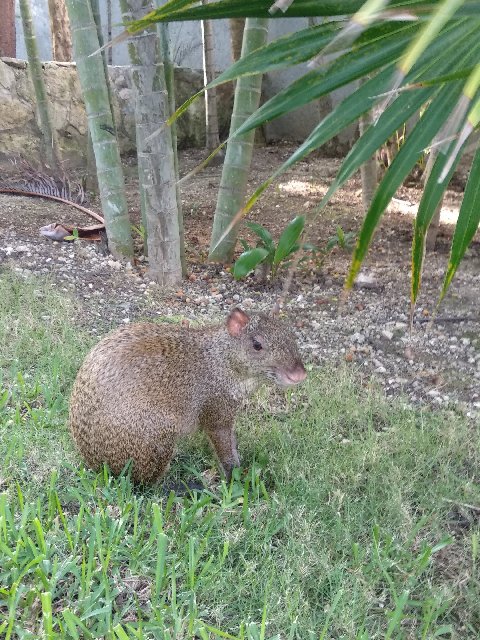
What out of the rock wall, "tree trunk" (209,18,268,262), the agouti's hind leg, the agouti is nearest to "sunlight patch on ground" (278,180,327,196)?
"tree trunk" (209,18,268,262)

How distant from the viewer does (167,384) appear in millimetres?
2271

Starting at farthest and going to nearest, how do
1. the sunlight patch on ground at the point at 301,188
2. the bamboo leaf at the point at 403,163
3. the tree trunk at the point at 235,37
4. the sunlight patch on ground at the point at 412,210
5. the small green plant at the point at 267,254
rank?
the tree trunk at the point at 235,37 → the sunlight patch on ground at the point at 301,188 → the sunlight patch on ground at the point at 412,210 → the small green plant at the point at 267,254 → the bamboo leaf at the point at 403,163

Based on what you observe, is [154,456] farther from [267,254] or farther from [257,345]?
[267,254]

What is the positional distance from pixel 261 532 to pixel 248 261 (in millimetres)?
2069

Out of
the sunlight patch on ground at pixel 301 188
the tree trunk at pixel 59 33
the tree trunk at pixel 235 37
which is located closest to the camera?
the sunlight patch on ground at pixel 301 188

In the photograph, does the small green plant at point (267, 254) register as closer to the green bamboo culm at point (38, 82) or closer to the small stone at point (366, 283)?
the small stone at point (366, 283)

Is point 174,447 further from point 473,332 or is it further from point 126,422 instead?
point 473,332

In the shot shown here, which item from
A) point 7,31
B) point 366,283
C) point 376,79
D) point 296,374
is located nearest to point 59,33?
point 7,31

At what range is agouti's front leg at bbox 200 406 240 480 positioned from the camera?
7.77 feet

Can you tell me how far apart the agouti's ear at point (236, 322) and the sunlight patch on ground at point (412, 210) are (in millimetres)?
3083

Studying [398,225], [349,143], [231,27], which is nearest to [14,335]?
[398,225]

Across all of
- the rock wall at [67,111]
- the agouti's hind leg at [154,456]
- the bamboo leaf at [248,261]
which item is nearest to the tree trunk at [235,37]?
the rock wall at [67,111]

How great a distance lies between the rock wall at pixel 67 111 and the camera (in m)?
6.46

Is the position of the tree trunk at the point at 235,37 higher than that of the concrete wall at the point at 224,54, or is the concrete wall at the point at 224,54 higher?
the tree trunk at the point at 235,37
